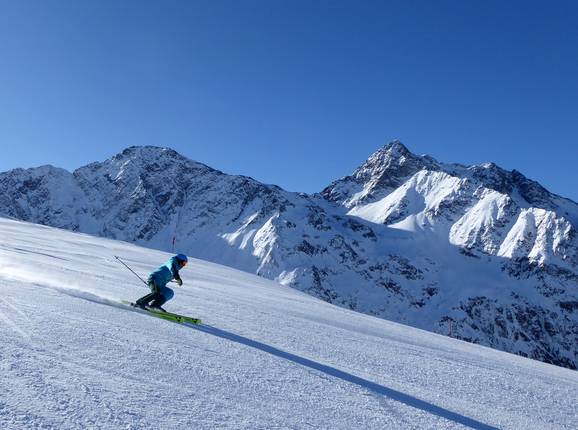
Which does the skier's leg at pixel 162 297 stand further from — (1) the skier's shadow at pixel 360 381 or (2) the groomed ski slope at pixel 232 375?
(1) the skier's shadow at pixel 360 381

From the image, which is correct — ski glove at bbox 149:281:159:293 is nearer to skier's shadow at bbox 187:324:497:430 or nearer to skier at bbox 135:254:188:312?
skier at bbox 135:254:188:312

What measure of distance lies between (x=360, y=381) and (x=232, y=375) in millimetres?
1805

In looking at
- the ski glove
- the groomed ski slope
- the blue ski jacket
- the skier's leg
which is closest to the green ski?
the groomed ski slope

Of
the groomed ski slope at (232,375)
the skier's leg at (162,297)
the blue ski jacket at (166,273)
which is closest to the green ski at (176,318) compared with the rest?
the groomed ski slope at (232,375)

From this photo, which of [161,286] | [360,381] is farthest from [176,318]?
[360,381]

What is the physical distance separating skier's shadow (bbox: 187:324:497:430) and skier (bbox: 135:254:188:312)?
5.08 ft

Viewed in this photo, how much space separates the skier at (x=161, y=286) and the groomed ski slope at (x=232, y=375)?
1.74ft

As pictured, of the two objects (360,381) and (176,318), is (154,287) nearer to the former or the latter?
(176,318)

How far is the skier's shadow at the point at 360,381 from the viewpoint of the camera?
566 centimetres

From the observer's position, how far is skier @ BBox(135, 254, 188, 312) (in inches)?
384

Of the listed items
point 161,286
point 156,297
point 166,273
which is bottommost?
point 156,297

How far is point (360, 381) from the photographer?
257 inches

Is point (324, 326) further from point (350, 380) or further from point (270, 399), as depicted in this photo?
point (270, 399)

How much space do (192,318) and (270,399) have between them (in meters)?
4.31
